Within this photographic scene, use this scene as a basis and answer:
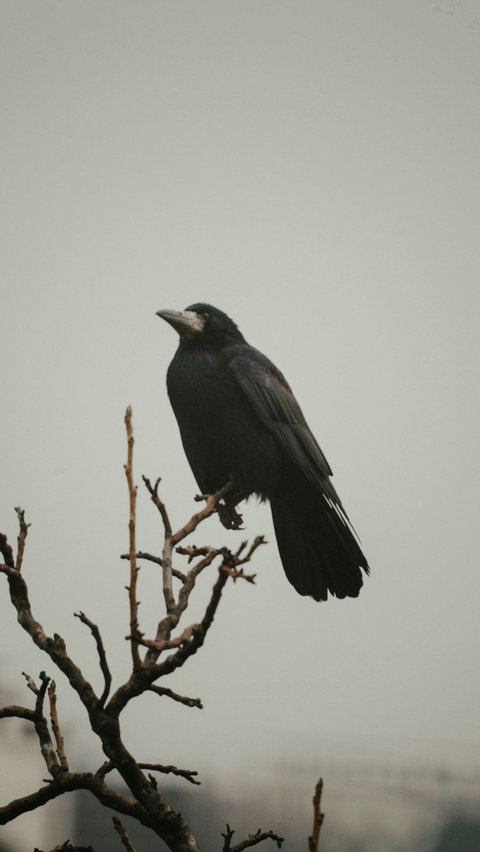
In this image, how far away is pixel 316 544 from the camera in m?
4.86

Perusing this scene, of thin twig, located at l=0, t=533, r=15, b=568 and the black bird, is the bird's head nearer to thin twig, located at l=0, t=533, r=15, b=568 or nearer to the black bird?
the black bird

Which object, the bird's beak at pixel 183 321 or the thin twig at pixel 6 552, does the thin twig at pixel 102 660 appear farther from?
the bird's beak at pixel 183 321

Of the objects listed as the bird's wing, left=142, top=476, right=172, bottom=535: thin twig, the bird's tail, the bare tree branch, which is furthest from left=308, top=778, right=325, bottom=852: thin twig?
the bird's wing

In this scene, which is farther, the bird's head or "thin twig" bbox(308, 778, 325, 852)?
the bird's head

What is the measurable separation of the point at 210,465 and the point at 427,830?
356cm

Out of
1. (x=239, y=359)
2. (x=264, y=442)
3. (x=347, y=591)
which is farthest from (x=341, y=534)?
(x=239, y=359)

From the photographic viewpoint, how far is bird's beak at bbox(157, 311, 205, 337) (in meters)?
5.16

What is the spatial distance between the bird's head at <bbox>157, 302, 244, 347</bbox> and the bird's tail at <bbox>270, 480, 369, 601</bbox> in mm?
984

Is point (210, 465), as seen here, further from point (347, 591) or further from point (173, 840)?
point (173, 840)

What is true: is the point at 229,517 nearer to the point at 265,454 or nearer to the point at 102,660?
the point at 265,454

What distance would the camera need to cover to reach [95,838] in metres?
5.03

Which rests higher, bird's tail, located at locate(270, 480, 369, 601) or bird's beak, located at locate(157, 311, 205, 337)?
bird's beak, located at locate(157, 311, 205, 337)

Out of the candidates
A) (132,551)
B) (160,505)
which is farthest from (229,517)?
(132,551)

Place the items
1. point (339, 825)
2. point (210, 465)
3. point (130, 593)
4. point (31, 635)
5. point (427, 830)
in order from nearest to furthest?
point (130, 593), point (31, 635), point (210, 465), point (339, 825), point (427, 830)
